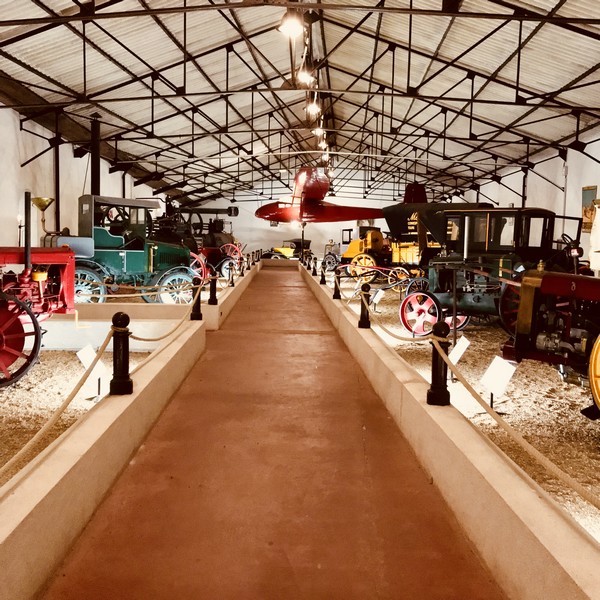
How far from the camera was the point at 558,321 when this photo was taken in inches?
204

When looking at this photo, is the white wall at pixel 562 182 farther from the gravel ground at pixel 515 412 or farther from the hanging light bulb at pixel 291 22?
the gravel ground at pixel 515 412

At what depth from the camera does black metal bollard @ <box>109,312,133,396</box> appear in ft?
11.9

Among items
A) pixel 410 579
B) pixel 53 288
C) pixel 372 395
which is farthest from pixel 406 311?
pixel 410 579

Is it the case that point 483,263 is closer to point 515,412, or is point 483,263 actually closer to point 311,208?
point 515,412

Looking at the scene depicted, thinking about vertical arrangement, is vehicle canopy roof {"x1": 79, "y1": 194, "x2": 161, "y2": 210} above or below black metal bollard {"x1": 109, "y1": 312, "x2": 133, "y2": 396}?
above

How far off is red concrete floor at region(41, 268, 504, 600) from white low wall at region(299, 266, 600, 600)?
0.11 meters

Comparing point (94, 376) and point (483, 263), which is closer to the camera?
point (94, 376)

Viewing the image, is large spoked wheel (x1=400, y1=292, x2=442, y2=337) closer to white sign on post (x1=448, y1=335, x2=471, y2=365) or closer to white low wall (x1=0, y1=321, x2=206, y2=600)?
white sign on post (x1=448, y1=335, x2=471, y2=365)

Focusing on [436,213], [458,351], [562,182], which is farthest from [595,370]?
[562,182]

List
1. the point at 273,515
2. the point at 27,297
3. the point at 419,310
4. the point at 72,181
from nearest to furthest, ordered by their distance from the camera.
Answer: the point at 273,515 → the point at 27,297 → the point at 419,310 → the point at 72,181

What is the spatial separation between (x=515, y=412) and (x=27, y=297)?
521 cm

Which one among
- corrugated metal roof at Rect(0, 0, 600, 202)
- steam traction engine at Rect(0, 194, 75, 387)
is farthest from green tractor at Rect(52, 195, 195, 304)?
corrugated metal roof at Rect(0, 0, 600, 202)

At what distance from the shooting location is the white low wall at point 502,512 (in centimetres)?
189

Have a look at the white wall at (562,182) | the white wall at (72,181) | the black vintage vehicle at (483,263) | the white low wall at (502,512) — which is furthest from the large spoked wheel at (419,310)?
the white wall at (72,181)
